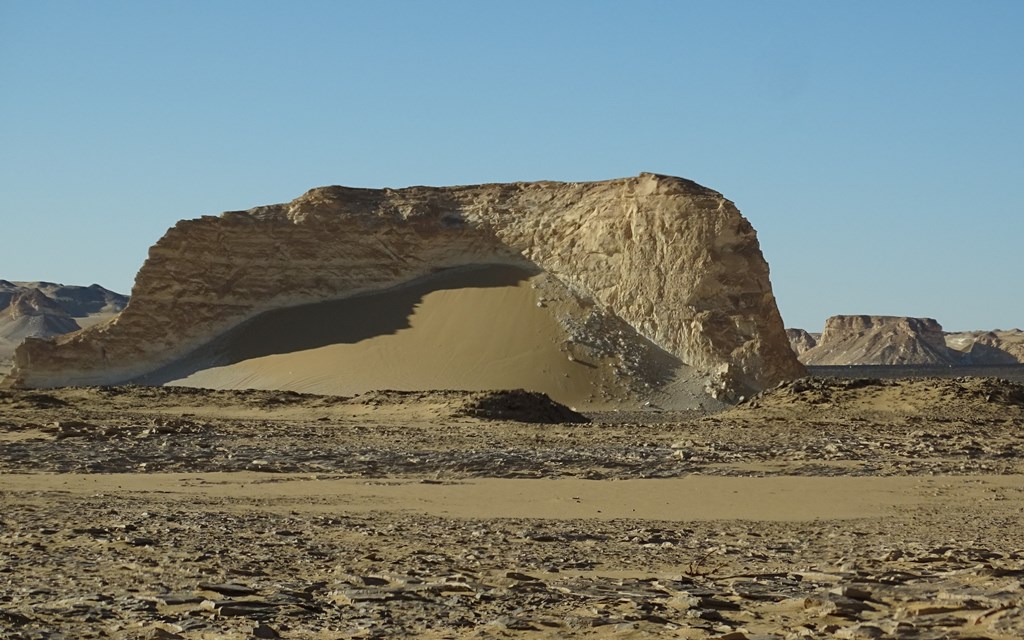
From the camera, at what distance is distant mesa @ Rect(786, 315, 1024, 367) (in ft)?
418

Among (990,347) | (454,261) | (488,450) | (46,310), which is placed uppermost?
(990,347)

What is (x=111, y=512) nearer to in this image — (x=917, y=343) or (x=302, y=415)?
(x=302, y=415)

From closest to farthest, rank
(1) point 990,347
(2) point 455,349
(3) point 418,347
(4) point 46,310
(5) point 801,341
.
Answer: (2) point 455,349, (3) point 418,347, (4) point 46,310, (1) point 990,347, (5) point 801,341

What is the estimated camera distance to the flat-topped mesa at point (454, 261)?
45.4 m

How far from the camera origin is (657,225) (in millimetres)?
46812

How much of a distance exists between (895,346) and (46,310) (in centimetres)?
8718

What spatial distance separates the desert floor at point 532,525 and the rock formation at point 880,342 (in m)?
104

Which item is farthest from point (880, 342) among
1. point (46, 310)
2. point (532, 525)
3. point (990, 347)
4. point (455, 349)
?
point (532, 525)

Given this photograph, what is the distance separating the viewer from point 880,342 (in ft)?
431

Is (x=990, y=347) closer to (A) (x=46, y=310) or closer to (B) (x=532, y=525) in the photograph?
(A) (x=46, y=310)

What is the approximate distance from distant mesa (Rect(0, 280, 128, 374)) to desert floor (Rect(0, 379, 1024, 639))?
281 feet

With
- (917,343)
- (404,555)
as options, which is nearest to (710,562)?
(404,555)

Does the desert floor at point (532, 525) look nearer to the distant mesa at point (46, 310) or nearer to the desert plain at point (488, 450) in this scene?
the desert plain at point (488, 450)

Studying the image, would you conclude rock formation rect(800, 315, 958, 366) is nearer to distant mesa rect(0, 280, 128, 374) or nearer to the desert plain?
distant mesa rect(0, 280, 128, 374)
